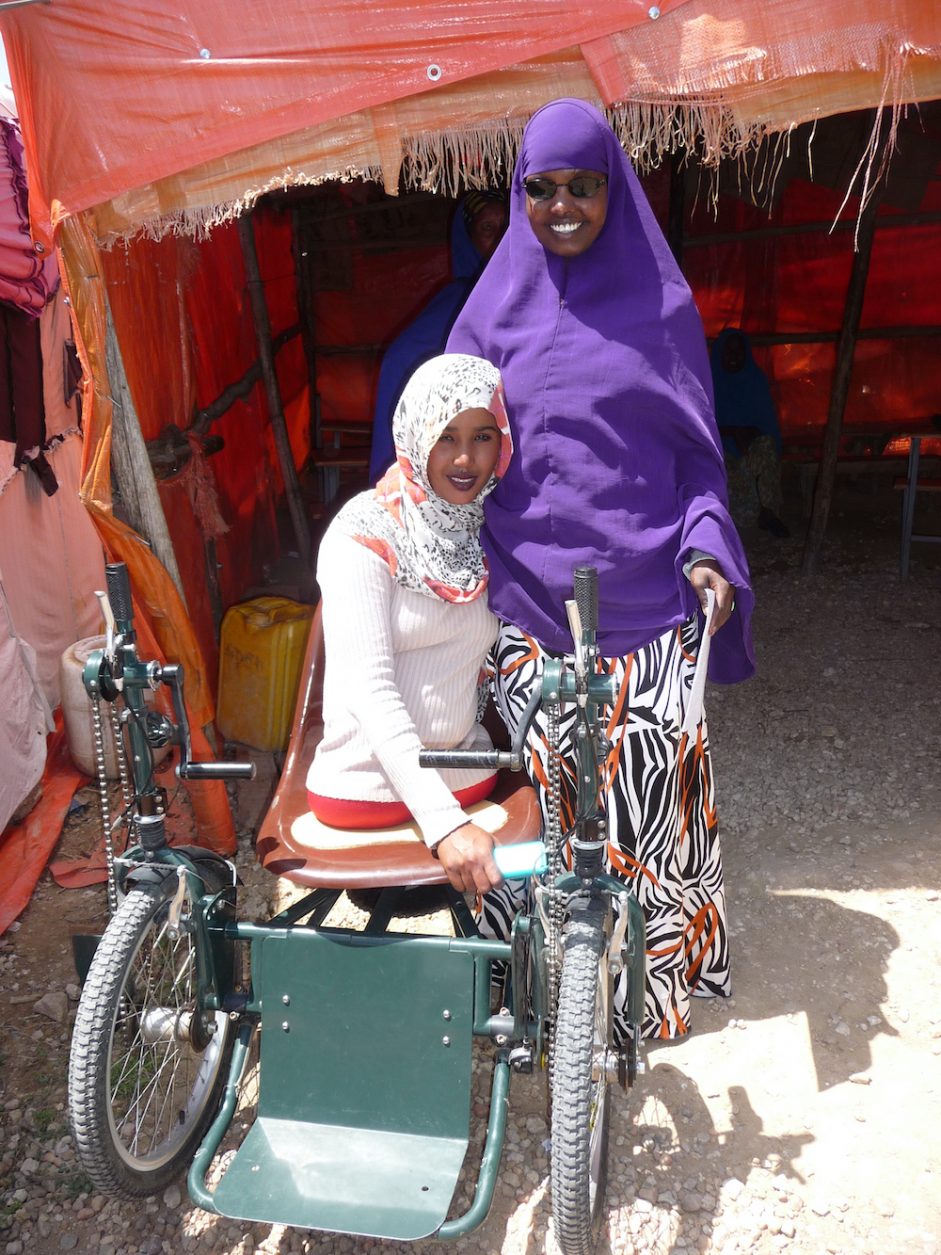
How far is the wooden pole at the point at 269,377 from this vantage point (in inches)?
215

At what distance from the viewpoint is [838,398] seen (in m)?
6.23

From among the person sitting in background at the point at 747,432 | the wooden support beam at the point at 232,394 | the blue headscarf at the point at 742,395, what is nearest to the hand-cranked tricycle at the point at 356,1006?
the wooden support beam at the point at 232,394

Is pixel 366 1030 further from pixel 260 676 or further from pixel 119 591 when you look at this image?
pixel 260 676

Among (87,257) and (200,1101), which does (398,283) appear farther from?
(200,1101)

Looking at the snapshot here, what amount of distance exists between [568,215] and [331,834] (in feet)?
4.69

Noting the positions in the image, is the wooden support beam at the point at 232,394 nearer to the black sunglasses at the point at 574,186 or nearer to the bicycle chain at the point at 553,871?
the black sunglasses at the point at 574,186

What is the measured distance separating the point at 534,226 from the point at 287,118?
862 mm

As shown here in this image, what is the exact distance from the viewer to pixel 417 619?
2234mm

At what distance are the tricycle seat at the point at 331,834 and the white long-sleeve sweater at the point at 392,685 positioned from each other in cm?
8

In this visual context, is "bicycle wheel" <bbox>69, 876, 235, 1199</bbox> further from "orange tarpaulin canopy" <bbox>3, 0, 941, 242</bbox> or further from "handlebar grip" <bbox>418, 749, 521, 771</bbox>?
"orange tarpaulin canopy" <bbox>3, 0, 941, 242</bbox>

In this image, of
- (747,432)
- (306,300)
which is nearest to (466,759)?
(747,432)

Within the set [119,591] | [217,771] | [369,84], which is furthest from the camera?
[369,84]

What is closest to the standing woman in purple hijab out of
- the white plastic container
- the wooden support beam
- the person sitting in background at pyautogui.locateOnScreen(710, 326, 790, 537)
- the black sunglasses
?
the black sunglasses

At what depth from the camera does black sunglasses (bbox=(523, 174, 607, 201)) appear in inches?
85.7
